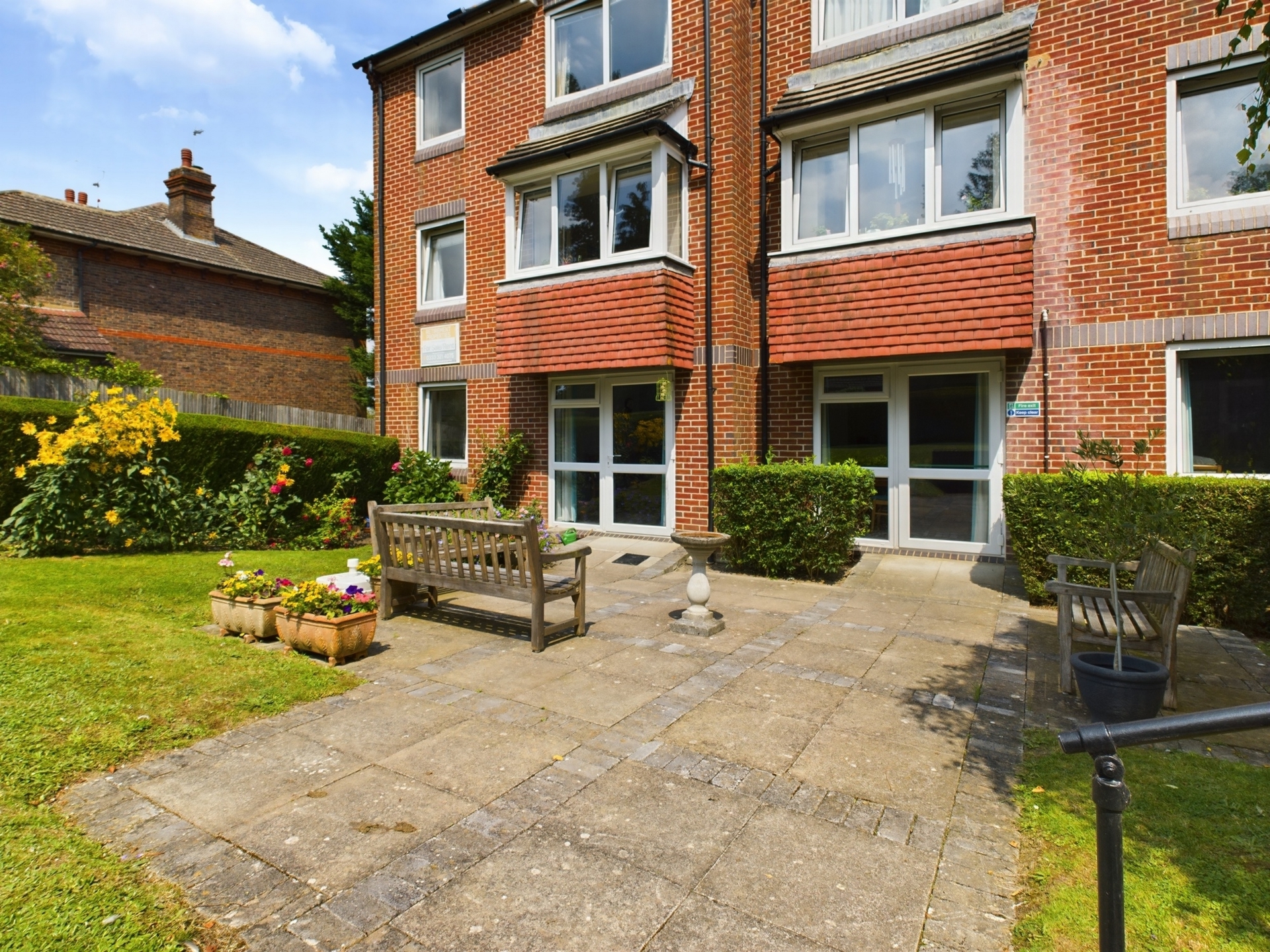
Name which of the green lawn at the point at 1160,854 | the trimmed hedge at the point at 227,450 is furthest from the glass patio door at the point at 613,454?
the green lawn at the point at 1160,854

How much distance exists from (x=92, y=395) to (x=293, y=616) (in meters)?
6.04

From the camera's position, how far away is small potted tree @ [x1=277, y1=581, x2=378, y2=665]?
532cm

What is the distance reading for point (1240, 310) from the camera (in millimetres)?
7621

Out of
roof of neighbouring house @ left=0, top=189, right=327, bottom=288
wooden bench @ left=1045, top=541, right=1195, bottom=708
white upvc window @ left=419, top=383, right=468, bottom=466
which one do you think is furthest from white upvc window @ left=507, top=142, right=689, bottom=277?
roof of neighbouring house @ left=0, top=189, right=327, bottom=288

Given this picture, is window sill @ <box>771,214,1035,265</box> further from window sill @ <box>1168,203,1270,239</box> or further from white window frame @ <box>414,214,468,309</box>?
white window frame @ <box>414,214,468,309</box>

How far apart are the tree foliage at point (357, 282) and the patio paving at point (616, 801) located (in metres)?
20.6

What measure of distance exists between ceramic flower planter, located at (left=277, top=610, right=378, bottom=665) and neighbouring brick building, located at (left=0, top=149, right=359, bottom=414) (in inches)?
619

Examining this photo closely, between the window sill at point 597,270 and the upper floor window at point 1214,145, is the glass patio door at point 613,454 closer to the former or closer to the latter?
the window sill at point 597,270

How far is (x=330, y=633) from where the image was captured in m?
5.30

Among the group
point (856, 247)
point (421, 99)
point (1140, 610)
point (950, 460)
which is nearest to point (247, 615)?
point (1140, 610)

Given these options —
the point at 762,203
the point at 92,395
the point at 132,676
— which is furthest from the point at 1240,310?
the point at 92,395

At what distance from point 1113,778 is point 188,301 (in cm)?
2414

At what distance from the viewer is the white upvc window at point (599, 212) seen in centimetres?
1012

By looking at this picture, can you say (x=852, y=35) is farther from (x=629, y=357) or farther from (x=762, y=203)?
(x=629, y=357)
